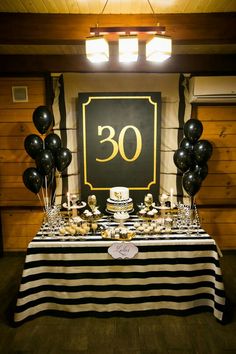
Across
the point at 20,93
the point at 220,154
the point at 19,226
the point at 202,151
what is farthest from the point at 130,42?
the point at 19,226

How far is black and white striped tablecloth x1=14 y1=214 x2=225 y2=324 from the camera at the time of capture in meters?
2.61

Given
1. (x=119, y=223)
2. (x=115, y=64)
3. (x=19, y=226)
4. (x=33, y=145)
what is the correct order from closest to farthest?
(x=119, y=223) < (x=33, y=145) < (x=115, y=64) < (x=19, y=226)

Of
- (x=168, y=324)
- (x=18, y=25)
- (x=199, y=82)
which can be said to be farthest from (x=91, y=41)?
(x=168, y=324)

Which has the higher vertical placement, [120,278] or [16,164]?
[16,164]

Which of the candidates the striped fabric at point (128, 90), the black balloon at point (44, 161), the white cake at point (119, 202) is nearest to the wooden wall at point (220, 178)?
Result: the striped fabric at point (128, 90)

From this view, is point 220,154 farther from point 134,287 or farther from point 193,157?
point 134,287

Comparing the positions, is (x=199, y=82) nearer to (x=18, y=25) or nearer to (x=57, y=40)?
(x=57, y=40)

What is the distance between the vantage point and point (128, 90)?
152 inches

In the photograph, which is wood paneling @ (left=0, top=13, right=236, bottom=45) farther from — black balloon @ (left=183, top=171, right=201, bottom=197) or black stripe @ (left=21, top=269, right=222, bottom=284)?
black stripe @ (left=21, top=269, right=222, bottom=284)

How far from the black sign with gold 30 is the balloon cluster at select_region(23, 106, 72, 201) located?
0.53 meters

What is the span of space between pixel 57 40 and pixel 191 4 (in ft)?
3.95

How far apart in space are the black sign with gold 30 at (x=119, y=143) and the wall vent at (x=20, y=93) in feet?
2.57

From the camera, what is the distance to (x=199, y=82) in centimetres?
368

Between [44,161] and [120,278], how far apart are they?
1.44 metres
